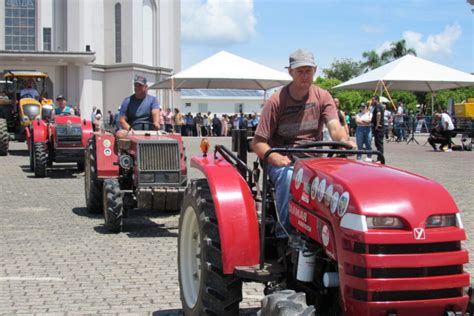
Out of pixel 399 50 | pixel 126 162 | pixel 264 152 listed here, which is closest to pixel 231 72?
pixel 126 162

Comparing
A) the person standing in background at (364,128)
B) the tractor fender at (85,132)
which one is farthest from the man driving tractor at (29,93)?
the person standing in background at (364,128)

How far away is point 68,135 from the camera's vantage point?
51.2ft

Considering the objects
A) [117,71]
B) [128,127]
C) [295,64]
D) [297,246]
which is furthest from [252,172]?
[117,71]

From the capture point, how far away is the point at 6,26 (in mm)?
47250

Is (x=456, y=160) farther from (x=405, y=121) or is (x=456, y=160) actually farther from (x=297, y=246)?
(x=297, y=246)

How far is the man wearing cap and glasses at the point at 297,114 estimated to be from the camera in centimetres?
484

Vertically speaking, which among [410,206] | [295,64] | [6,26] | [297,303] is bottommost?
[297,303]

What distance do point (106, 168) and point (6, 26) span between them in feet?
135

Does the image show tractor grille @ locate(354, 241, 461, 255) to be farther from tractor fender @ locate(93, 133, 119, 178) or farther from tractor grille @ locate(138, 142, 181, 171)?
tractor fender @ locate(93, 133, 119, 178)

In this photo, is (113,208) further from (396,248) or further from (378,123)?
(378,123)

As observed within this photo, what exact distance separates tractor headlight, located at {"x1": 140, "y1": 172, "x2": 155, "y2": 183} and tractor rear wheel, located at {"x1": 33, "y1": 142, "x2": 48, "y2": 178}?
7.30 m

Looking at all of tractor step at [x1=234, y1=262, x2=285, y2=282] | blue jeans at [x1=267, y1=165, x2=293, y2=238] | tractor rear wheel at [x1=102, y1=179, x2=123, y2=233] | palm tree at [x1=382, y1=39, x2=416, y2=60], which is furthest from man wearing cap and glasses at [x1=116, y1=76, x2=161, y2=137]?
palm tree at [x1=382, y1=39, x2=416, y2=60]

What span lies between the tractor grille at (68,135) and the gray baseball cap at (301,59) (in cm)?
1148

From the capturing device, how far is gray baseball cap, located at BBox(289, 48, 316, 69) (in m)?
4.82
